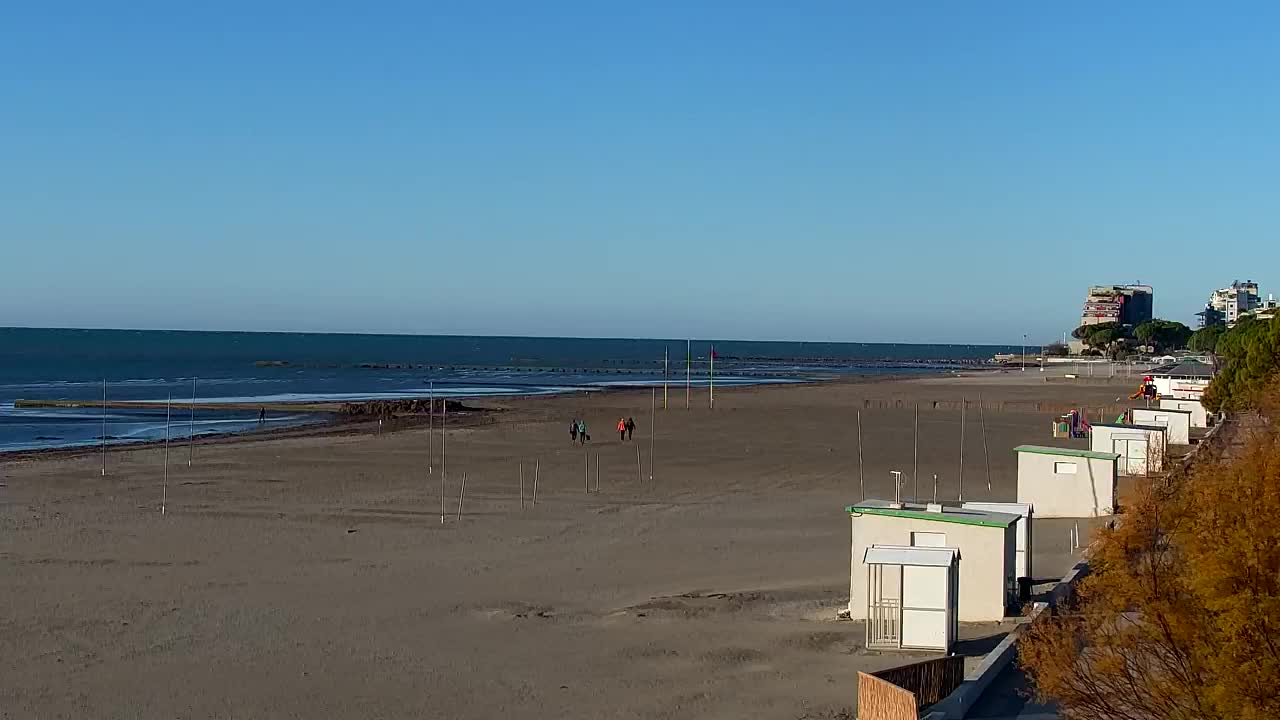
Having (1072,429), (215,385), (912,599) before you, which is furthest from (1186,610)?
(215,385)

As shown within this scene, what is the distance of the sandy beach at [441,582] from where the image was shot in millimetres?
15492

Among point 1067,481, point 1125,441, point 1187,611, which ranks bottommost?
point 1067,481

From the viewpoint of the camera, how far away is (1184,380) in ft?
214

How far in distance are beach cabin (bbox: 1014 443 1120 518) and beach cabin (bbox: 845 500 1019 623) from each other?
10.3m

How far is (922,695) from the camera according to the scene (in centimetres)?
1278

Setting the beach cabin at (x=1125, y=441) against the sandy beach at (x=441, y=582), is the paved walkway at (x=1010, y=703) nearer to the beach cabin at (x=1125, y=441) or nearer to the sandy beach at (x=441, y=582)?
the sandy beach at (x=441, y=582)

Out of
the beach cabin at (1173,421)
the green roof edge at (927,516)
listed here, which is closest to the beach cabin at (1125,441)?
the beach cabin at (1173,421)

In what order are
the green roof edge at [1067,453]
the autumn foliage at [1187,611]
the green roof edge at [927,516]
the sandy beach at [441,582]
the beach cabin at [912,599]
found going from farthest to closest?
the green roof edge at [1067,453] < the green roof edge at [927,516] < the beach cabin at [912,599] < the sandy beach at [441,582] < the autumn foliage at [1187,611]

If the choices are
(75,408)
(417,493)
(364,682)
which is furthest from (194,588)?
(75,408)

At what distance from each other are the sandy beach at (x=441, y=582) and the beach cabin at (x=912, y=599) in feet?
1.44

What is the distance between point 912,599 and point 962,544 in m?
1.77

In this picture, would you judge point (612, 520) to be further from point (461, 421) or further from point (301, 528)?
point (461, 421)

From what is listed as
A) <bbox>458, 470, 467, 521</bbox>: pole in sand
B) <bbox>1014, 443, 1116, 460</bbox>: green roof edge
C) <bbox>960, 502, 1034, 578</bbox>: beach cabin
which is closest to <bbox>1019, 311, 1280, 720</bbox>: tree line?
<bbox>960, 502, 1034, 578</bbox>: beach cabin

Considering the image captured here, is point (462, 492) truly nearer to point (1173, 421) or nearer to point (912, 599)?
point (912, 599)
